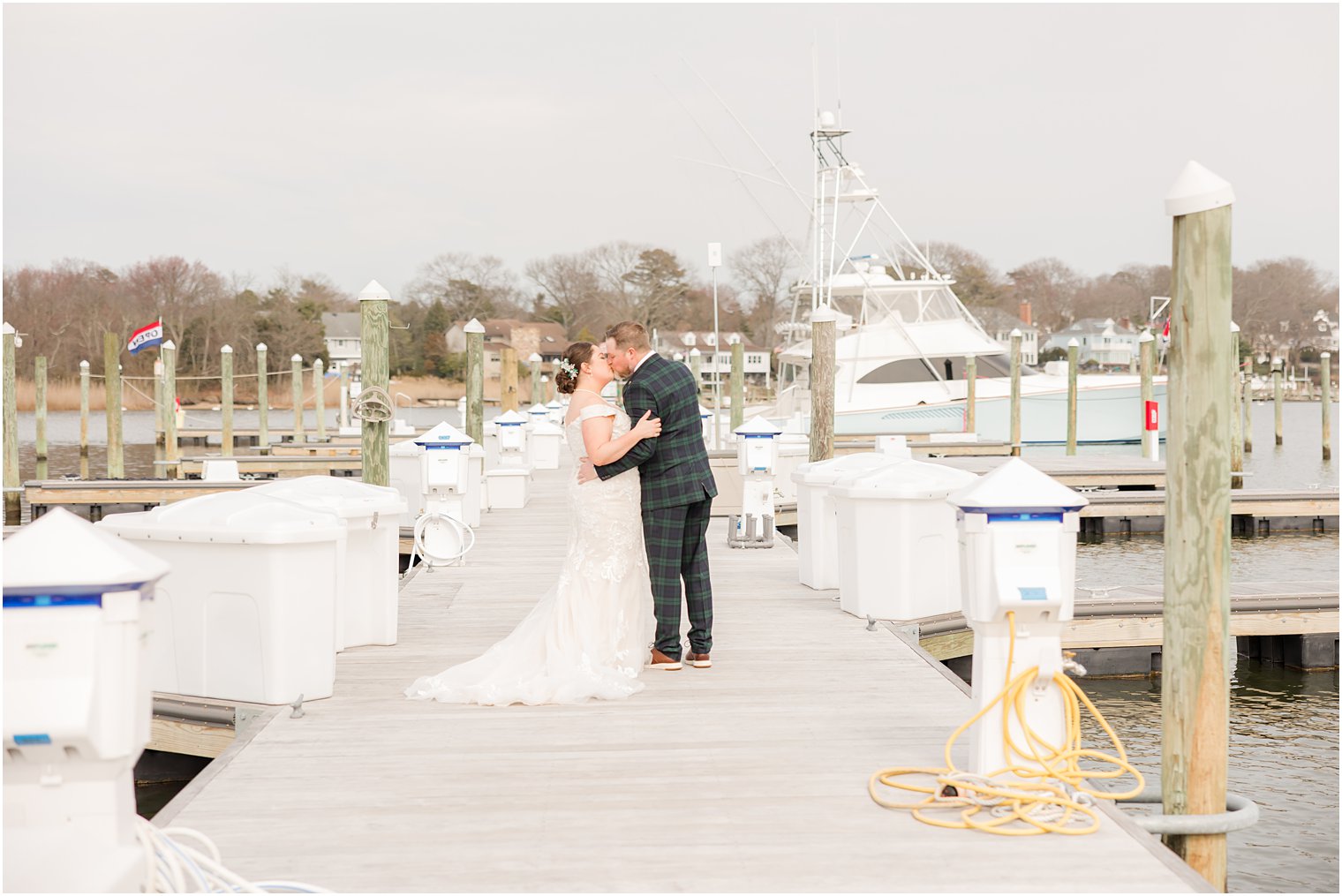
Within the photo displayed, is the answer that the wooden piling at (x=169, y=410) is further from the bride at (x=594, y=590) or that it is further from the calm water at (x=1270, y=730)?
the bride at (x=594, y=590)

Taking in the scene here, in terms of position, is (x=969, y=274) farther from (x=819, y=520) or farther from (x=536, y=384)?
(x=819, y=520)

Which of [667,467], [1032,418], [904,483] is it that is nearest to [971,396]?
[1032,418]

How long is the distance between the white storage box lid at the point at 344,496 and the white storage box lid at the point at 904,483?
247 centimetres

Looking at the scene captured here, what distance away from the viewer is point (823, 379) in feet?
39.4

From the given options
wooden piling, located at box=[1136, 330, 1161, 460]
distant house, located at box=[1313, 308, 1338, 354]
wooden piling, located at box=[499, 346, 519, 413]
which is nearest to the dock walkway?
wooden piling, located at box=[499, 346, 519, 413]

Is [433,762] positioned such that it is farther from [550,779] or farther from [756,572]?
[756,572]

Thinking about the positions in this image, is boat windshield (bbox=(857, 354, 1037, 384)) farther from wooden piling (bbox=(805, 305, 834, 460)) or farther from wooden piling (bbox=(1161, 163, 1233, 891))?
wooden piling (bbox=(1161, 163, 1233, 891))

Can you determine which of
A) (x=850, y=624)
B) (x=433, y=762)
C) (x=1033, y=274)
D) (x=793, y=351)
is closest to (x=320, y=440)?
(x=793, y=351)

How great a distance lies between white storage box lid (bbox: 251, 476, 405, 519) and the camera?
6.81 m

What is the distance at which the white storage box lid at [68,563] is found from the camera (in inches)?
115

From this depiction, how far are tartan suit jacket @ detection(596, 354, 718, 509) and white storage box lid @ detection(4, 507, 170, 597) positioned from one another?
340 cm

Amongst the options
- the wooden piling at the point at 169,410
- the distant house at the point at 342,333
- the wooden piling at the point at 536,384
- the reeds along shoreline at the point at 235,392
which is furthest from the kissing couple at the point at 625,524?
the distant house at the point at 342,333

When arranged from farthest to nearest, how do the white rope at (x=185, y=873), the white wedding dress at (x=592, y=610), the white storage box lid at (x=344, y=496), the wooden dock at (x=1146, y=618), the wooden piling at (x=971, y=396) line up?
the wooden piling at (x=971, y=396) → the wooden dock at (x=1146, y=618) → the white storage box lid at (x=344, y=496) → the white wedding dress at (x=592, y=610) → the white rope at (x=185, y=873)

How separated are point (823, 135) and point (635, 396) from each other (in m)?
24.7
